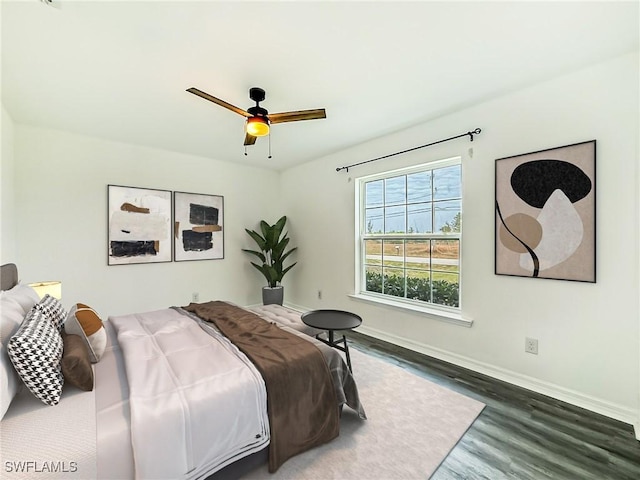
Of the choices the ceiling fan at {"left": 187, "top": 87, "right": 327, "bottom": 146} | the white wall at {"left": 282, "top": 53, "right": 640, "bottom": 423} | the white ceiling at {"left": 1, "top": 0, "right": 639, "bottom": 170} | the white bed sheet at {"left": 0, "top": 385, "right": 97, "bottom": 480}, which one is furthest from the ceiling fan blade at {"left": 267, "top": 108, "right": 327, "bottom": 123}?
the white bed sheet at {"left": 0, "top": 385, "right": 97, "bottom": 480}

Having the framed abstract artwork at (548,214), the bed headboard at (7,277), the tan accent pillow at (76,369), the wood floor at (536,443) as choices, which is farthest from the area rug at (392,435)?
the bed headboard at (7,277)

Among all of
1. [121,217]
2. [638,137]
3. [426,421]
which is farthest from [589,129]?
[121,217]

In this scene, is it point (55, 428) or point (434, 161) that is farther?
point (434, 161)

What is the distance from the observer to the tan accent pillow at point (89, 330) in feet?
5.30

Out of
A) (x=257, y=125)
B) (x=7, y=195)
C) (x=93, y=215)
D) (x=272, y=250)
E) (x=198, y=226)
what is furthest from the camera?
(x=272, y=250)

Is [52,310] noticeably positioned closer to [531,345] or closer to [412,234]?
[412,234]

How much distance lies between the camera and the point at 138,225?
3797mm

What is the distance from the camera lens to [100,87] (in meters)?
2.32

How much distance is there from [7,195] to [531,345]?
202 inches

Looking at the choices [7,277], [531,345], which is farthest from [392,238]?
[7,277]

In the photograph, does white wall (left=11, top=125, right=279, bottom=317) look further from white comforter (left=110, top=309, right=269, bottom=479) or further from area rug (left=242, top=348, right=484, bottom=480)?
area rug (left=242, top=348, right=484, bottom=480)

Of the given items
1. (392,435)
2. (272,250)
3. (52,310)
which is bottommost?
(392,435)

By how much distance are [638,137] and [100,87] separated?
4.10 m

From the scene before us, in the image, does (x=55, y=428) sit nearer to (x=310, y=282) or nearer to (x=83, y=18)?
(x=83, y=18)
